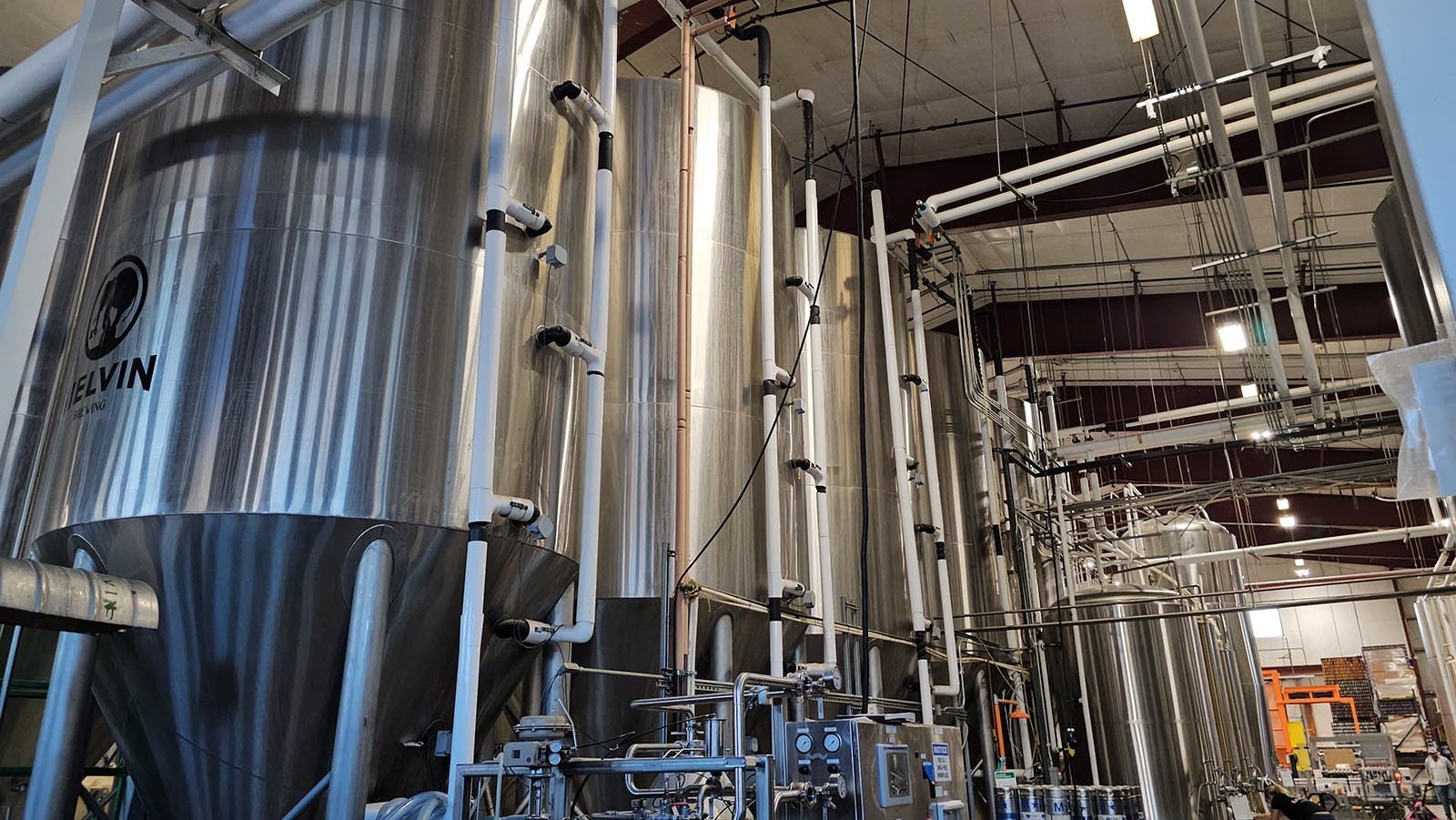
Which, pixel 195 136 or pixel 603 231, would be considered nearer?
pixel 195 136

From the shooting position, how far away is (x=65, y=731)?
3.95m

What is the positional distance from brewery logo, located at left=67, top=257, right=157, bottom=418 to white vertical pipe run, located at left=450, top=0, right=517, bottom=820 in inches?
54.8

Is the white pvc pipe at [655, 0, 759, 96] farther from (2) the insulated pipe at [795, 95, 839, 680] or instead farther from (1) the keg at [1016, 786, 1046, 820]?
(1) the keg at [1016, 786, 1046, 820]

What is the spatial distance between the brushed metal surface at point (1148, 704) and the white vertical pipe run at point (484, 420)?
8.24m

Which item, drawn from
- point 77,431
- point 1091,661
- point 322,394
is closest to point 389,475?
point 322,394

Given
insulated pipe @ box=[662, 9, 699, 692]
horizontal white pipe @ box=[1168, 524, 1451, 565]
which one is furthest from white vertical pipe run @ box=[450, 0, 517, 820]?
horizontal white pipe @ box=[1168, 524, 1451, 565]

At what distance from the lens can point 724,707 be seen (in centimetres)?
536

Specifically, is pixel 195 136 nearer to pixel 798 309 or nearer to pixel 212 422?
pixel 212 422

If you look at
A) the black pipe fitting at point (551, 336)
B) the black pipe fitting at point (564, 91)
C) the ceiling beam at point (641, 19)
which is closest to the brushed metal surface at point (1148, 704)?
the ceiling beam at point (641, 19)

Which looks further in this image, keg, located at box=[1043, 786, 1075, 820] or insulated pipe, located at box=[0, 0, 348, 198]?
keg, located at box=[1043, 786, 1075, 820]

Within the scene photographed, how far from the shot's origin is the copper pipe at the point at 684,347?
591 centimetres

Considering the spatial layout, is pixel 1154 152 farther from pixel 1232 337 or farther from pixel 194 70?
pixel 194 70

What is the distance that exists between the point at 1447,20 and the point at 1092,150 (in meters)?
8.69

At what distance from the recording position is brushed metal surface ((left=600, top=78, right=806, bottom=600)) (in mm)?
6273
